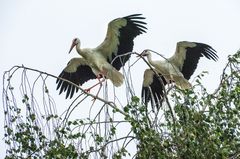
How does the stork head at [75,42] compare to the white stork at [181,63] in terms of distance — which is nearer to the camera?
the white stork at [181,63]

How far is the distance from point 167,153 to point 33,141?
1115 mm

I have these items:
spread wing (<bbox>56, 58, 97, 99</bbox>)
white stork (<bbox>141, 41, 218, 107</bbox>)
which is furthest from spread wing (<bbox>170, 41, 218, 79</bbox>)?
spread wing (<bbox>56, 58, 97, 99</bbox>)

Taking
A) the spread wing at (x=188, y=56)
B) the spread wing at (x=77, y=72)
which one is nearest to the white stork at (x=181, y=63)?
the spread wing at (x=188, y=56)

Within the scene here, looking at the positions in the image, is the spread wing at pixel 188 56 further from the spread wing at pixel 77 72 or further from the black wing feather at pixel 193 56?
the spread wing at pixel 77 72

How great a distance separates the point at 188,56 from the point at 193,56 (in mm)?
69

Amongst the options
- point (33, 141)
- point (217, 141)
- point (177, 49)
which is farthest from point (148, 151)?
point (177, 49)

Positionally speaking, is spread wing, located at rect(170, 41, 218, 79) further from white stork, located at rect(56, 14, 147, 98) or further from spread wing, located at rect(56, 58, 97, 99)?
spread wing, located at rect(56, 58, 97, 99)

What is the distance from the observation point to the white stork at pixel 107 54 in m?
10.3

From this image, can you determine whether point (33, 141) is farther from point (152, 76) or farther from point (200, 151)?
point (152, 76)

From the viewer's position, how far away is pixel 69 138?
19.8 feet

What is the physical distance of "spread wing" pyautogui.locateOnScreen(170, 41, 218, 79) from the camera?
414 inches

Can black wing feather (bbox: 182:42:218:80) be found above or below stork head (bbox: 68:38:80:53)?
below

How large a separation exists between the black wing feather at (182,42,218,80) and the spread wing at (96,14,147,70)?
0.78 metres

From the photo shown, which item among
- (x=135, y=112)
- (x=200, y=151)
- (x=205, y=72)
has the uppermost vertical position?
(x=205, y=72)
